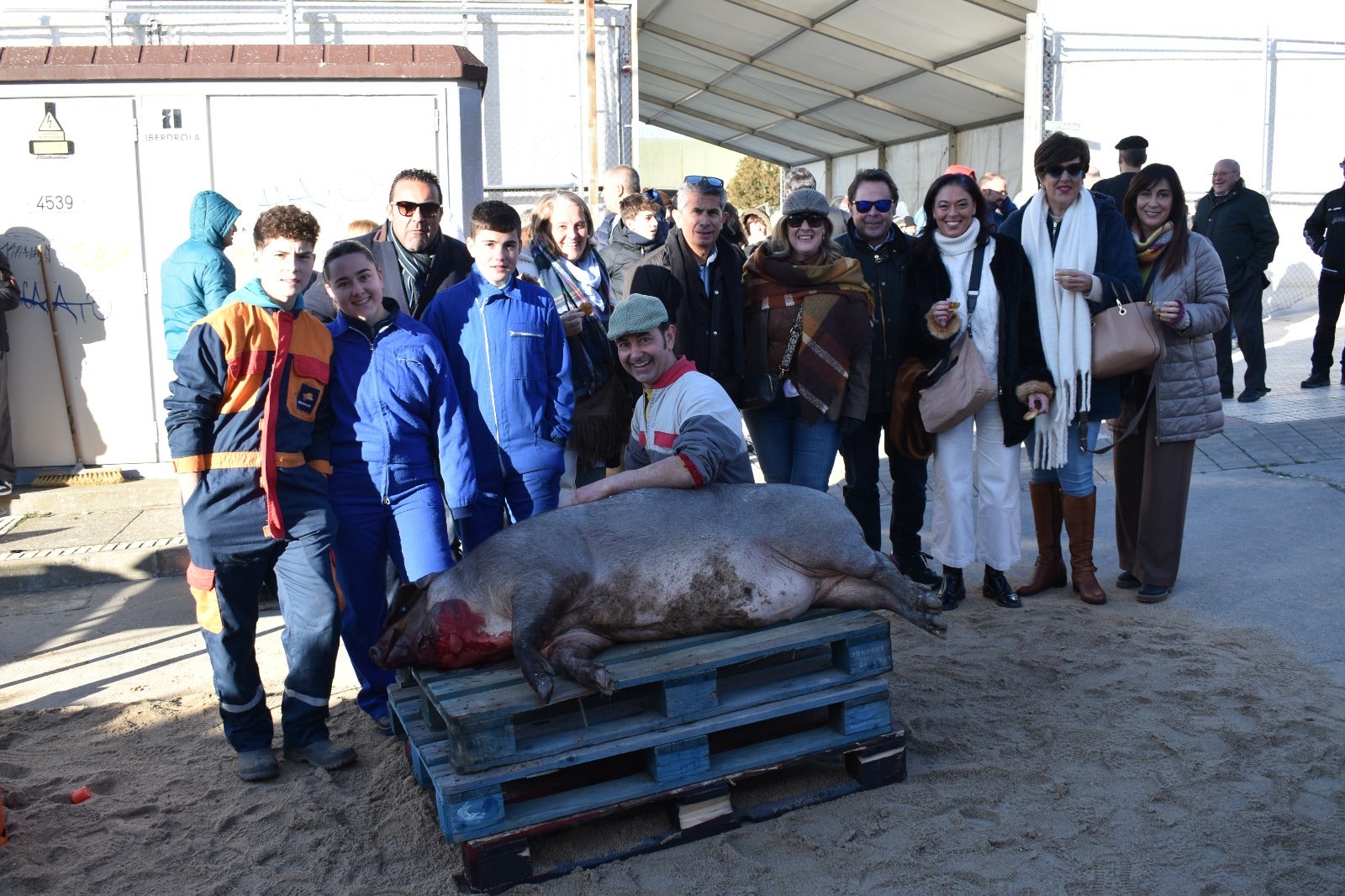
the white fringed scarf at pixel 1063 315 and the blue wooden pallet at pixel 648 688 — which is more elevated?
the white fringed scarf at pixel 1063 315

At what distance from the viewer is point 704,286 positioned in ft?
16.5

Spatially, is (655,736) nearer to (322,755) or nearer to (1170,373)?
(322,755)

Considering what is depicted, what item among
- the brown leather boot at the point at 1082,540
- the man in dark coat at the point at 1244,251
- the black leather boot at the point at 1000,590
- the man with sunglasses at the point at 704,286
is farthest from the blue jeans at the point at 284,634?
the man in dark coat at the point at 1244,251

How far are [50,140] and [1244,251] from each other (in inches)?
377

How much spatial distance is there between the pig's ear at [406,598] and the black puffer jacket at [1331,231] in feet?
30.1

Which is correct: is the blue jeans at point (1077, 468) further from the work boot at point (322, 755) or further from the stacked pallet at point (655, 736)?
the work boot at point (322, 755)

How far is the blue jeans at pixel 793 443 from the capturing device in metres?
5.15

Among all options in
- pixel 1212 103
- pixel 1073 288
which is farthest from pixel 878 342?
pixel 1212 103

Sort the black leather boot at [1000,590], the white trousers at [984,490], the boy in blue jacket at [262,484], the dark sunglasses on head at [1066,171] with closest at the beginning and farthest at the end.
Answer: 1. the boy in blue jacket at [262,484]
2. the dark sunglasses on head at [1066,171]
3. the white trousers at [984,490]
4. the black leather boot at [1000,590]

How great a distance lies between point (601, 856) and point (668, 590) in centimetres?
88

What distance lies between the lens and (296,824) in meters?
3.48

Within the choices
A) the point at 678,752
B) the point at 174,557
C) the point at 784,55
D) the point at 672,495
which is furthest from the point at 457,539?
the point at 784,55

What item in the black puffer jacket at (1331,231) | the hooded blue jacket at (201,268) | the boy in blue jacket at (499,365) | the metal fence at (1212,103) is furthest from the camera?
the metal fence at (1212,103)

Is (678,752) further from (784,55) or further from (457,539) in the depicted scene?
(784,55)
